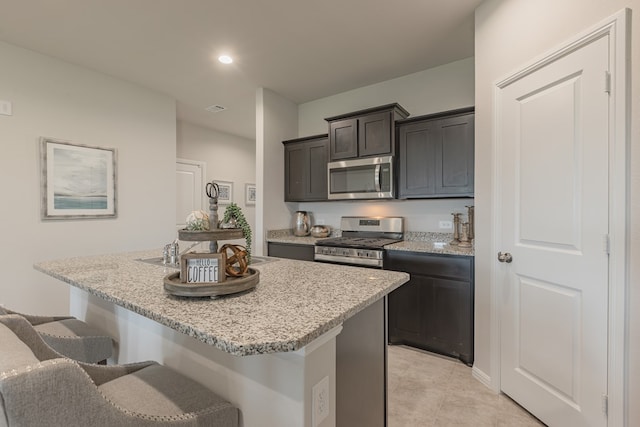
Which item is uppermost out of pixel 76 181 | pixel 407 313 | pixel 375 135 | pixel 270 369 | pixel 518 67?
pixel 518 67

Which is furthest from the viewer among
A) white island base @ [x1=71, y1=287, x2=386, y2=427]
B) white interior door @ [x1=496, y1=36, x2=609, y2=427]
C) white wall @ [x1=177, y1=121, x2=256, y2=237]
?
white wall @ [x1=177, y1=121, x2=256, y2=237]

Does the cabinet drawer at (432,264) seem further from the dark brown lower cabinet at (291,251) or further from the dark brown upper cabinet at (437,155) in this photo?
the dark brown lower cabinet at (291,251)

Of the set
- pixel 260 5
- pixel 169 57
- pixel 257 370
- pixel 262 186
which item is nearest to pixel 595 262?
pixel 257 370

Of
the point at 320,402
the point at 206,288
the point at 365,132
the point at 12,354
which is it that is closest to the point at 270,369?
the point at 320,402

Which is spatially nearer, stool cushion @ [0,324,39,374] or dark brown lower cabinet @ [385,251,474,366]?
stool cushion @ [0,324,39,374]

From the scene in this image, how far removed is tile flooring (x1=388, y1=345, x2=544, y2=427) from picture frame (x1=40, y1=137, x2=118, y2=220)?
3.35 meters

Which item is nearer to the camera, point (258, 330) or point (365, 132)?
point (258, 330)

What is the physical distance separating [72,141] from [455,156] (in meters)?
3.79

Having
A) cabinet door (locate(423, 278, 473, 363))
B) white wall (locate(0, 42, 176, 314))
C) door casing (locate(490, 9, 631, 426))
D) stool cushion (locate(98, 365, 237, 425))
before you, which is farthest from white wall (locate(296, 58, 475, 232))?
stool cushion (locate(98, 365, 237, 425))

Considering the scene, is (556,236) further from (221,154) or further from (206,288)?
(221,154)

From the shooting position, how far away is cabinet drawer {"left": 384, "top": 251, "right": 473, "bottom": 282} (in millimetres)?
2443

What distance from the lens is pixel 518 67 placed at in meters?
1.90

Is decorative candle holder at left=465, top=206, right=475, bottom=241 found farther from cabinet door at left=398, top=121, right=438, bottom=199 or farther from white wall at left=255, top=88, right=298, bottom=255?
white wall at left=255, top=88, right=298, bottom=255

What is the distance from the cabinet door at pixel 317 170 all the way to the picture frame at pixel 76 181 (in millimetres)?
2208
